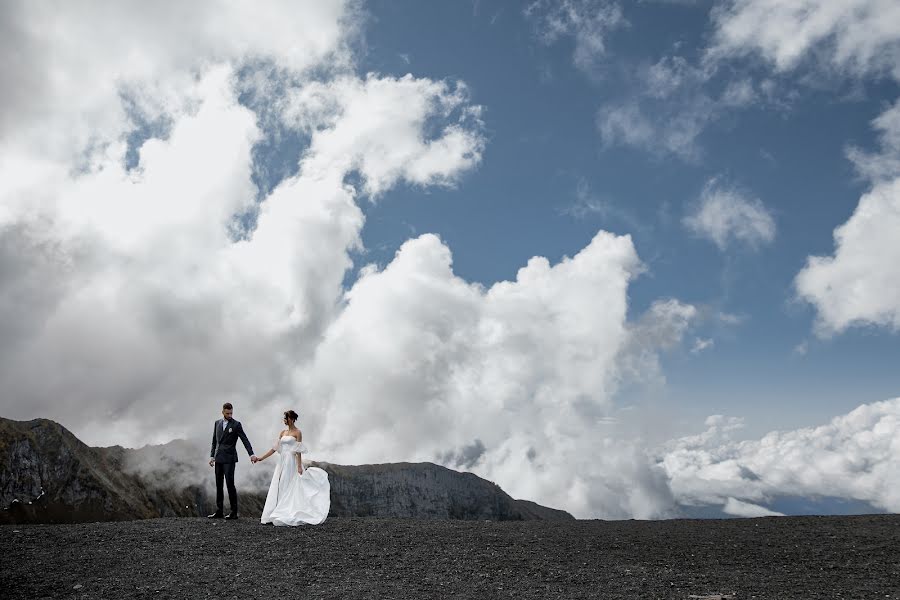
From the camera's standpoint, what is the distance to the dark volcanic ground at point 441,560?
1241 cm

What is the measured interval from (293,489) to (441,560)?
711 centimetres

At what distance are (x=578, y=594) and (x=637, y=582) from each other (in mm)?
1757

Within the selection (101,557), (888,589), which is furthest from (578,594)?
(101,557)

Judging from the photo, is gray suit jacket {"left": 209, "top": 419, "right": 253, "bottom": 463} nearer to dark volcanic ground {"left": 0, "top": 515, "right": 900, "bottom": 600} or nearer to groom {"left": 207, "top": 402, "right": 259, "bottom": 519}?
groom {"left": 207, "top": 402, "right": 259, "bottom": 519}

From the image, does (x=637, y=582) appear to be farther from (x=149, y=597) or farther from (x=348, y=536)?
(x=149, y=597)

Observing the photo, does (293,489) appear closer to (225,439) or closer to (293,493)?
(293,493)

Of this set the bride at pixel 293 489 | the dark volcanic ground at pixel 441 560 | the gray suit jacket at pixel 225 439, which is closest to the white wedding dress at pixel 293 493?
the bride at pixel 293 489

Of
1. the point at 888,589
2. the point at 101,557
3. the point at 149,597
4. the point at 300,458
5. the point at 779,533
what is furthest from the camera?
the point at 300,458

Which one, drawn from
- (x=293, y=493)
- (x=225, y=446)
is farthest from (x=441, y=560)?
(x=225, y=446)

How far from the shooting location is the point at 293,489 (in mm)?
19703

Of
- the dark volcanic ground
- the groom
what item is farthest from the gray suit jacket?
the dark volcanic ground

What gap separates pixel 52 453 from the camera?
170375 millimetres

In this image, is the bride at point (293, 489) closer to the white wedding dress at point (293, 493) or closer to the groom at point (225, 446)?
the white wedding dress at point (293, 493)

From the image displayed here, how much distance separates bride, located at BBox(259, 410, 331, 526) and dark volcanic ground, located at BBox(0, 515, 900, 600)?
0.88m
